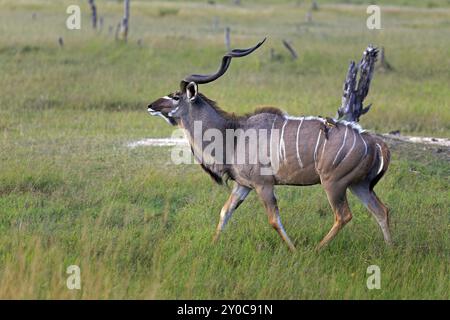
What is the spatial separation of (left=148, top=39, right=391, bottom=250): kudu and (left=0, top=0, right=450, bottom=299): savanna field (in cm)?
31

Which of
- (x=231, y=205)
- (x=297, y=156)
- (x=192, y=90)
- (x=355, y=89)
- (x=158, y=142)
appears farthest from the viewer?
(x=158, y=142)

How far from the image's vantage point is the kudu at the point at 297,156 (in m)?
6.62

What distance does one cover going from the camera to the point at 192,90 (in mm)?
7172

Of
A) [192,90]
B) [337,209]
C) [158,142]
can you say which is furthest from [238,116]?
[158,142]

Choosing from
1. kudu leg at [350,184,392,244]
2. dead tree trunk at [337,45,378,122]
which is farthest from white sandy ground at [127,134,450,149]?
kudu leg at [350,184,392,244]

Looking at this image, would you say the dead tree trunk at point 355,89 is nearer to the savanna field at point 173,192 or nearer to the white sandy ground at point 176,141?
the white sandy ground at point 176,141

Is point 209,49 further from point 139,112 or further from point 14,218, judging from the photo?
point 14,218

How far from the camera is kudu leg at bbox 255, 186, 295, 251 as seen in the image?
21.8 feet

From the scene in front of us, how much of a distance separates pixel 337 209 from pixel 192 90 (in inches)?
62.6

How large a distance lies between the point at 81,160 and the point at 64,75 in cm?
682

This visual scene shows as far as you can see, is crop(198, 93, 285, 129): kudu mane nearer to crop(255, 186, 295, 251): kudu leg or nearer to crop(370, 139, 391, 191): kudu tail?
crop(255, 186, 295, 251): kudu leg

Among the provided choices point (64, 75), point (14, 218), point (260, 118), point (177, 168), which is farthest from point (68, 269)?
point (64, 75)

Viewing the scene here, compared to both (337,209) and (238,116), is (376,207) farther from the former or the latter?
(238,116)

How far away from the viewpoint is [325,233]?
711cm
